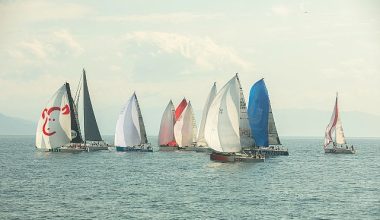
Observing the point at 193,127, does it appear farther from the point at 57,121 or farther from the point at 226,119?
the point at 226,119

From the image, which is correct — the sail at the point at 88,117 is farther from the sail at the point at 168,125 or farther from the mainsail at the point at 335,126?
the mainsail at the point at 335,126

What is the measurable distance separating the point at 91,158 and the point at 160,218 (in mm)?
67248

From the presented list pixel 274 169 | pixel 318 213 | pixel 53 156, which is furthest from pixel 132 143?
pixel 318 213

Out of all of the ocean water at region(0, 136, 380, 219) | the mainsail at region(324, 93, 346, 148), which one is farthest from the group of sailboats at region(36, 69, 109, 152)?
the mainsail at region(324, 93, 346, 148)

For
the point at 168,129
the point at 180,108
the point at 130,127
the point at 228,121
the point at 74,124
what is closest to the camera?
the point at 228,121

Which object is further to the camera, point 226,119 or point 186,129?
point 186,129

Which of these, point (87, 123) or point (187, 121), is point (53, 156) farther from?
point (187, 121)

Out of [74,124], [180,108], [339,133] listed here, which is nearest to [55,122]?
[74,124]

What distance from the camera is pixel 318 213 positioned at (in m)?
57.3

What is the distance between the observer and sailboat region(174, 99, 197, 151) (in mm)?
141950

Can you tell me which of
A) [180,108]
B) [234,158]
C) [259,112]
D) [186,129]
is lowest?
[234,158]

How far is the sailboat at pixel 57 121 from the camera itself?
400 feet

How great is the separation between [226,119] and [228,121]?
429mm

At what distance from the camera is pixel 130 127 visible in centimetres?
13400
